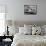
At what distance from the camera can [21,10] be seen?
15.9 feet

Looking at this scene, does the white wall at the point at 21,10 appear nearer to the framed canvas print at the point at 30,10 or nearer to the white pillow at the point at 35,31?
the framed canvas print at the point at 30,10

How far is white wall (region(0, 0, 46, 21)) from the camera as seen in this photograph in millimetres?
4816

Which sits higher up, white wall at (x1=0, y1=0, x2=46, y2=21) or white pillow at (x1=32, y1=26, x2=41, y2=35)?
white wall at (x1=0, y1=0, x2=46, y2=21)

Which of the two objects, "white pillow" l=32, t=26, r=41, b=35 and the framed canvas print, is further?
the framed canvas print

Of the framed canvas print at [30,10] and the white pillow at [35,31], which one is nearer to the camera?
the white pillow at [35,31]

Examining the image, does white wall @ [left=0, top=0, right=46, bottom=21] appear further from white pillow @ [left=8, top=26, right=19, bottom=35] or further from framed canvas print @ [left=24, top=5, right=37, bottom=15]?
white pillow @ [left=8, top=26, right=19, bottom=35]

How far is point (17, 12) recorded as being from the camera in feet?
15.9

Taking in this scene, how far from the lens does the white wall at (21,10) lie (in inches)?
190

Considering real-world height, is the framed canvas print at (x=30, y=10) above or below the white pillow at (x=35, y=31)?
above

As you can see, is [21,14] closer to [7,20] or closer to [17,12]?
[17,12]

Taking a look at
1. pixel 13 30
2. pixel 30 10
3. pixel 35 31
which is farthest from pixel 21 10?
pixel 35 31

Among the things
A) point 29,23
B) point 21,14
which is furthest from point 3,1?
point 29,23

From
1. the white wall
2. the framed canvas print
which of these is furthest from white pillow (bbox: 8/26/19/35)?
the framed canvas print

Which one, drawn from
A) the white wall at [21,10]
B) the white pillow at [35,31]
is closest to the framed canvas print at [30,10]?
the white wall at [21,10]
